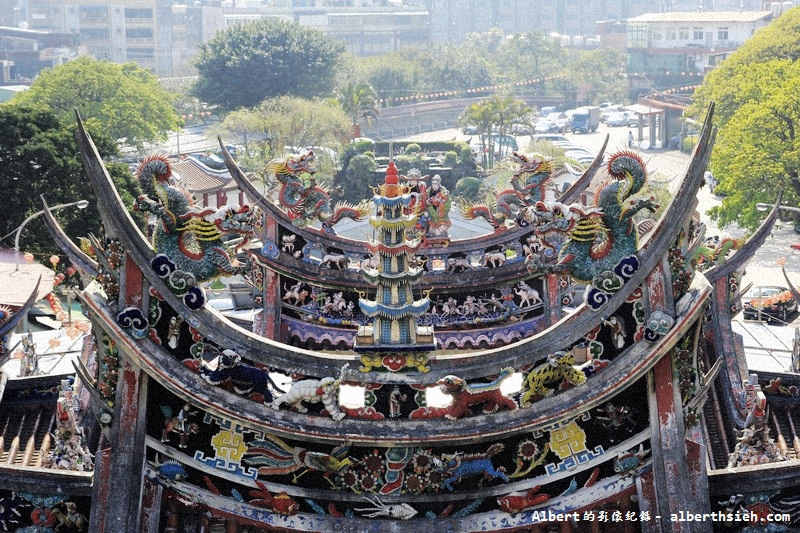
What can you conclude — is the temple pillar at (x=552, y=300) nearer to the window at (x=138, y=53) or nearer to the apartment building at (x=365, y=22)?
the window at (x=138, y=53)

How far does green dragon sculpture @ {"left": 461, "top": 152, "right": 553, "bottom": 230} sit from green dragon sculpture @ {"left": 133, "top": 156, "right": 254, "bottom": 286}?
1172 centimetres

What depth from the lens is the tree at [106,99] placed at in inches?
2832

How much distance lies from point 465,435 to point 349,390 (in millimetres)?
4355

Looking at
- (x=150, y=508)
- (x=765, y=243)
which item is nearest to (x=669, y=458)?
(x=150, y=508)

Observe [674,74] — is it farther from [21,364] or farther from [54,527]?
[54,527]

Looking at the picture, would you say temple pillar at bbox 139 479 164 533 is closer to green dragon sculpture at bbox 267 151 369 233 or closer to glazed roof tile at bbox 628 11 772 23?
green dragon sculpture at bbox 267 151 369 233

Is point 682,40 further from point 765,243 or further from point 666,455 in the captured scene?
point 666,455

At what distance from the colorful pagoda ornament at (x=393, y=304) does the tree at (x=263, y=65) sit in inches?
2905

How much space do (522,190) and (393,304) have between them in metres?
12.2

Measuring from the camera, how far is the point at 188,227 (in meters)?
14.4

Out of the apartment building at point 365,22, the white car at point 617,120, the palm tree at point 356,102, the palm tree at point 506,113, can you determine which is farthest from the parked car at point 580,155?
the apartment building at point 365,22

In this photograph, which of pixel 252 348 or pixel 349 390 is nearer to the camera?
pixel 252 348

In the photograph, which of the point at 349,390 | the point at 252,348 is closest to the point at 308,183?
the point at 349,390

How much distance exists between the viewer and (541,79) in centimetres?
11588
